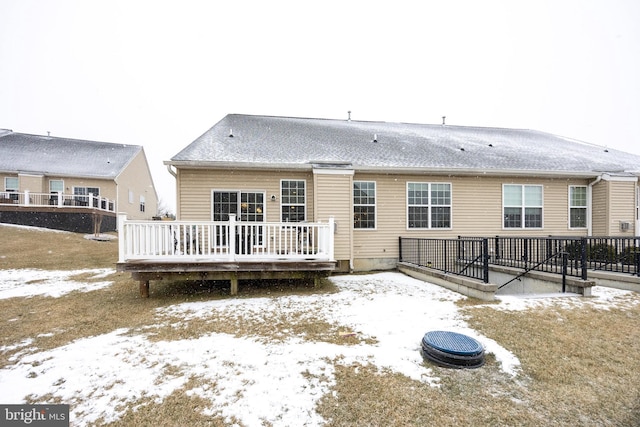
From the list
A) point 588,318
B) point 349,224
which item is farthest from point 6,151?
point 588,318

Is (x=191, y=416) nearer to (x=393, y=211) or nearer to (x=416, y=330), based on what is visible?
(x=416, y=330)

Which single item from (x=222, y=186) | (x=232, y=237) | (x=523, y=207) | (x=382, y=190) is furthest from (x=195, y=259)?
(x=523, y=207)

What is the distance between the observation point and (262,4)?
35469 millimetres

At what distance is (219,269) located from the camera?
20.8 feet

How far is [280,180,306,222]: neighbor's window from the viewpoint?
360 inches

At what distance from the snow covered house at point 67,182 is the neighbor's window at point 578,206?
2380cm

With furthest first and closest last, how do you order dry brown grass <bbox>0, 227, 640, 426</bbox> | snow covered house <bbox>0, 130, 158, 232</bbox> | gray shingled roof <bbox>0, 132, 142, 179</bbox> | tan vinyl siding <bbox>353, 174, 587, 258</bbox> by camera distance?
gray shingled roof <bbox>0, 132, 142, 179</bbox> < snow covered house <bbox>0, 130, 158, 232</bbox> < tan vinyl siding <bbox>353, 174, 587, 258</bbox> < dry brown grass <bbox>0, 227, 640, 426</bbox>

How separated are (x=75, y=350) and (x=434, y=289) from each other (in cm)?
698

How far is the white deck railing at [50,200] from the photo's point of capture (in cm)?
1614

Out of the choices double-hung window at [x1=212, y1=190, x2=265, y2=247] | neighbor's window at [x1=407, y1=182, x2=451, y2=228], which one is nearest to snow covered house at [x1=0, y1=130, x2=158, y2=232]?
double-hung window at [x1=212, y1=190, x2=265, y2=247]

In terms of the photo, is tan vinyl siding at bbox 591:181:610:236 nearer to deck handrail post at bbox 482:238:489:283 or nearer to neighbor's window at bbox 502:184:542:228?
neighbor's window at bbox 502:184:542:228

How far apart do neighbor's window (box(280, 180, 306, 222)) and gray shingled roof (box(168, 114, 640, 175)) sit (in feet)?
2.58

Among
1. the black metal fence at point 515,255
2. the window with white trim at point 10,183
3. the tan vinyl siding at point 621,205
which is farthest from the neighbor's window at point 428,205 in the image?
the window with white trim at point 10,183

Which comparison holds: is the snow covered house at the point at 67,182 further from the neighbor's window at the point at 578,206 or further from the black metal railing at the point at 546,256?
the neighbor's window at the point at 578,206
